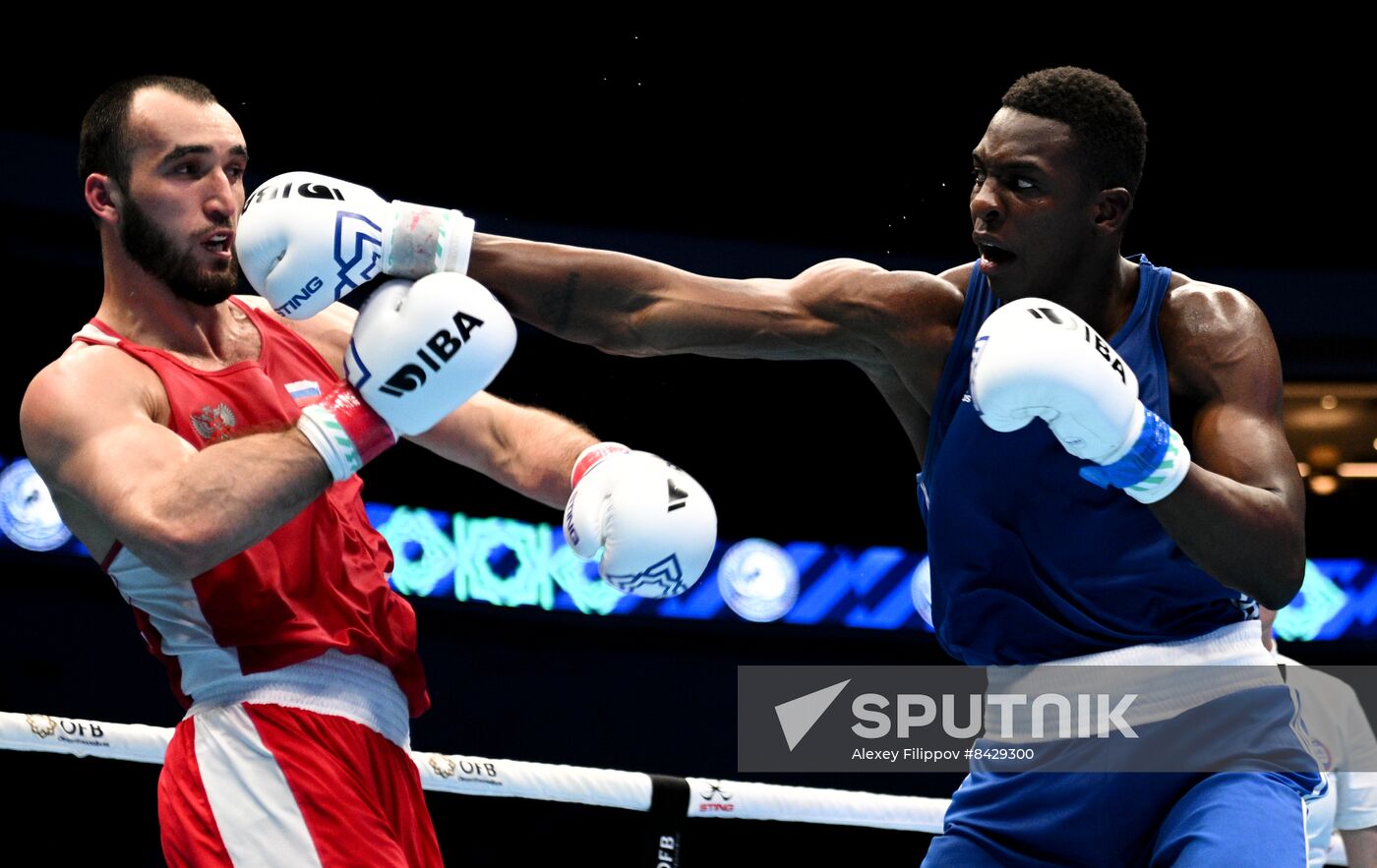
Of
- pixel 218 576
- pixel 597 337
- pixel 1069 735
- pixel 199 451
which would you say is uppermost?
pixel 597 337

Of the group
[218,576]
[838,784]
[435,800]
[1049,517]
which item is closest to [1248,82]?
[838,784]

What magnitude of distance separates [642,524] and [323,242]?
2.09ft

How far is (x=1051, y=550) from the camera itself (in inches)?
95.2

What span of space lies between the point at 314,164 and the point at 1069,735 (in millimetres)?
7386

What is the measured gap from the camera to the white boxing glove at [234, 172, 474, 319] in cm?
215

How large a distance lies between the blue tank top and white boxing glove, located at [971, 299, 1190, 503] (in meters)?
0.21

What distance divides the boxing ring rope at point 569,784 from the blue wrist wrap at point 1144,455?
1346 millimetres

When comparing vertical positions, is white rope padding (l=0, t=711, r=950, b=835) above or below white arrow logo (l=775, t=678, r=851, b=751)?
above

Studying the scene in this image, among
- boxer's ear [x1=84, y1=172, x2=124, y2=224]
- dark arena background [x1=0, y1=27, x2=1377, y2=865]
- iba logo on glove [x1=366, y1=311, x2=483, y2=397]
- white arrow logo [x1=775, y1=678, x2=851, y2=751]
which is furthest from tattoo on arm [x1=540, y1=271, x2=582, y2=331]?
white arrow logo [x1=775, y1=678, x2=851, y2=751]

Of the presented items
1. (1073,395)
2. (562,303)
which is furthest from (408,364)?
(1073,395)

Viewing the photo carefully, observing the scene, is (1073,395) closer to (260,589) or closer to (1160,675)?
(1160,675)

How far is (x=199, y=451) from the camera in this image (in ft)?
7.04

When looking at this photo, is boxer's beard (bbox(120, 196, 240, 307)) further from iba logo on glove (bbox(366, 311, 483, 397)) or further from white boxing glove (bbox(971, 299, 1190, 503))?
white boxing glove (bbox(971, 299, 1190, 503))

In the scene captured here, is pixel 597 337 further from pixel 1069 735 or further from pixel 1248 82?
pixel 1248 82
